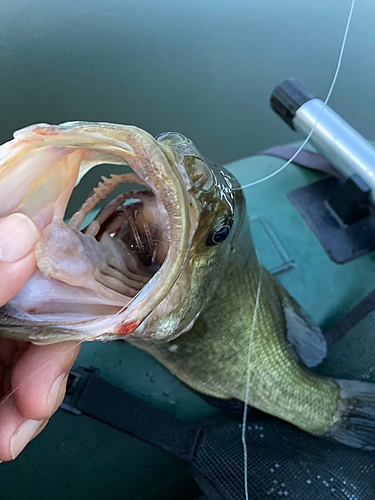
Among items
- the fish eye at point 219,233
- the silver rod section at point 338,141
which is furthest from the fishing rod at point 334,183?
the fish eye at point 219,233

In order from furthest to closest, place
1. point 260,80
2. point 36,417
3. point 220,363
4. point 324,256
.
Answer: point 260,80
point 324,256
point 220,363
point 36,417

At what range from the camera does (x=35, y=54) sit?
92.4 inches

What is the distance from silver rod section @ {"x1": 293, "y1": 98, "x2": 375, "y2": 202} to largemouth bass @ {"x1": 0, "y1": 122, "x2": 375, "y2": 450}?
54 centimetres

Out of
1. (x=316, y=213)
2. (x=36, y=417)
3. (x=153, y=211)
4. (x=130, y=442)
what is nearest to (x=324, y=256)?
(x=316, y=213)

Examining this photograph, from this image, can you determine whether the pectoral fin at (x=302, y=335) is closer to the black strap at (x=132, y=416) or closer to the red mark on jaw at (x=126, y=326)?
the black strap at (x=132, y=416)

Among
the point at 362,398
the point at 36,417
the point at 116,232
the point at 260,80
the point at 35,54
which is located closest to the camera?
the point at 36,417

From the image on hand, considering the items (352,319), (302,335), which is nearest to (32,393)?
(302,335)

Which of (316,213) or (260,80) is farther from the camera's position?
(260,80)

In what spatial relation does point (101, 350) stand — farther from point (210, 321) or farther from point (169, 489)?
point (169, 489)

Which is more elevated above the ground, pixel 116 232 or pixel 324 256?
pixel 324 256

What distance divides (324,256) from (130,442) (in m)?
1.00

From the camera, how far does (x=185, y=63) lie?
8.20 feet

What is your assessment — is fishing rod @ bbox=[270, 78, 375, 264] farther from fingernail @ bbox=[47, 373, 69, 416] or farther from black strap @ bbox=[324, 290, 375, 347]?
fingernail @ bbox=[47, 373, 69, 416]

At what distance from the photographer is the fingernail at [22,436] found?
746 millimetres
